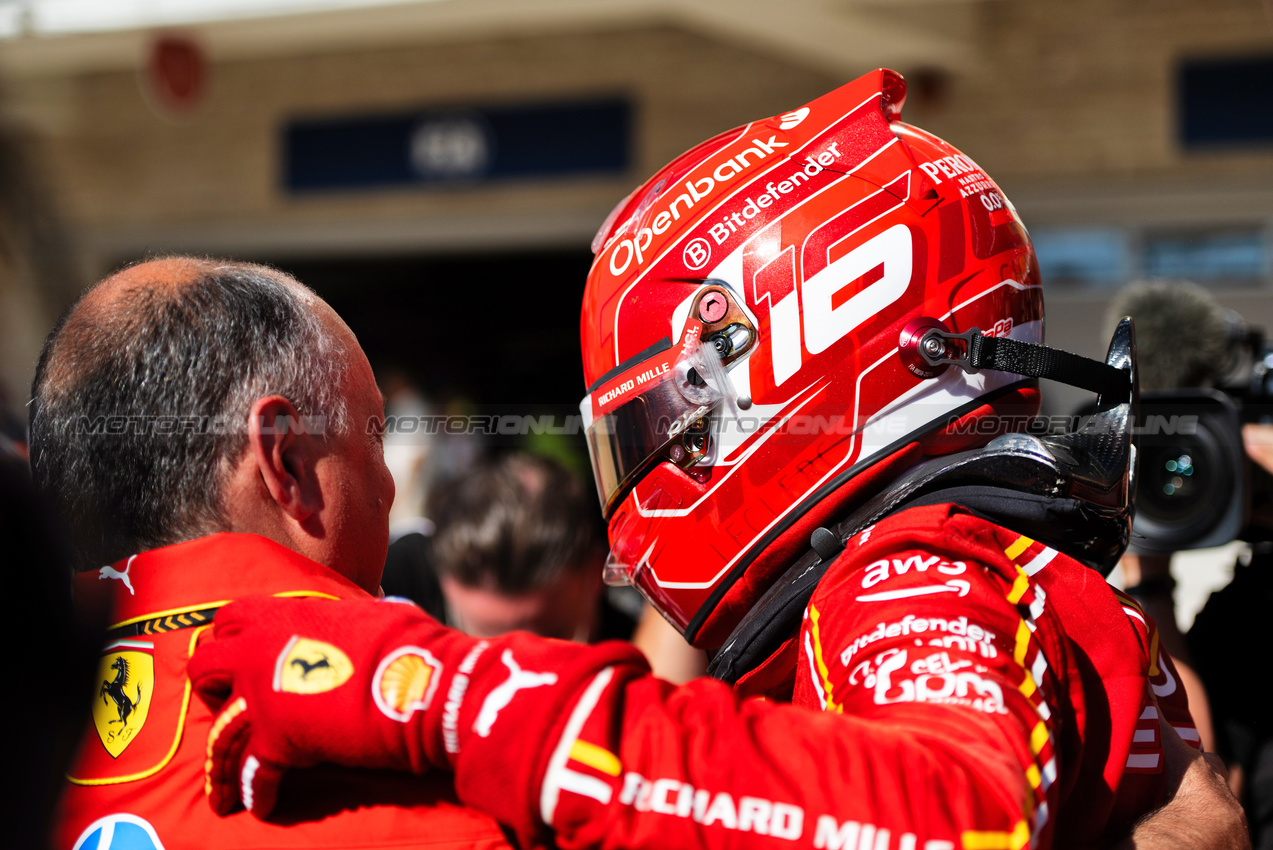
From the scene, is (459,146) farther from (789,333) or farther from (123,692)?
(123,692)

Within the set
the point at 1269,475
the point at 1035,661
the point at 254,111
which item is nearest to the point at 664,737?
the point at 1035,661

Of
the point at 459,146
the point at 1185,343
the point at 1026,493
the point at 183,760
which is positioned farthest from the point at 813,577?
the point at 459,146

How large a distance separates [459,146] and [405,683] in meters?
8.73

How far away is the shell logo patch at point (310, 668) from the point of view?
0.87 m

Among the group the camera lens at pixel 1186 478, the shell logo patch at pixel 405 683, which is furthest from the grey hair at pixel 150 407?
the camera lens at pixel 1186 478

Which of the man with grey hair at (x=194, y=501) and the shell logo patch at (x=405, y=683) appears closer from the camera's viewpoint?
the shell logo patch at (x=405, y=683)

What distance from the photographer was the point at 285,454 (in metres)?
1.18

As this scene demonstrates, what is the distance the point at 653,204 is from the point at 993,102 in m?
7.10

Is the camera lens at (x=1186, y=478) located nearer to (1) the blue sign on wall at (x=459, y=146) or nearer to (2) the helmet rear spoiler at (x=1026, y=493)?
(2) the helmet rear spoiler at (x=1026, y=493)

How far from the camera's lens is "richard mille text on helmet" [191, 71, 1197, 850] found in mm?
836

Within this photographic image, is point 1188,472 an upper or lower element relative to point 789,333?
lower

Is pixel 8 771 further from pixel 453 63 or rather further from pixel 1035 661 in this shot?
pixel 453 63

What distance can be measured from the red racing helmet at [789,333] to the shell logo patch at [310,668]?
0.57 meters

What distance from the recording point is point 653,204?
143 cm
